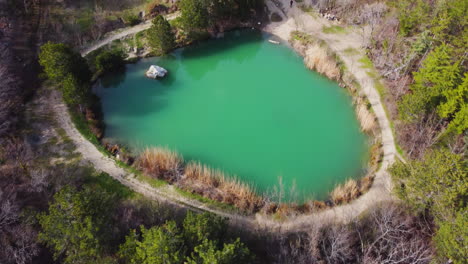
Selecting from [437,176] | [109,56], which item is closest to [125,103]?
[109,56]

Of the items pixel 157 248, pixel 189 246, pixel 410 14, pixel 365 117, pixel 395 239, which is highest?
pixel 410 14

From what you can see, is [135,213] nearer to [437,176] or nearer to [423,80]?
[437,176]

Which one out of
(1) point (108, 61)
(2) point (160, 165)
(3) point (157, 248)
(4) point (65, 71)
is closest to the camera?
(3) point (157, 248)

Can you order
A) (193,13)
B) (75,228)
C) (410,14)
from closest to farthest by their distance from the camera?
(75,228) → (410,14) → (193,13)

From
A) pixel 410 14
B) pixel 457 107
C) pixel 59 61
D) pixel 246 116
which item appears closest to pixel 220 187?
pixel 246 116

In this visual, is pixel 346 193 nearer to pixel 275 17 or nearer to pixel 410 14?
pixel 410 14

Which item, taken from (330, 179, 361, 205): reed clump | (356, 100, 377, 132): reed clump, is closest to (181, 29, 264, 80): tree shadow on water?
(356, 100, 377, 132): reed clump
